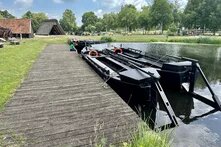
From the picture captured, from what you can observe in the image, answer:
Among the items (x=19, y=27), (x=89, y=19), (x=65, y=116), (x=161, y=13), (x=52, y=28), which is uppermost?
(x=89, y=19)

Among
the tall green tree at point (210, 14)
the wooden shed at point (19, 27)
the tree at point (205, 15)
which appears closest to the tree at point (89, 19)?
the tree at point (205, 15)

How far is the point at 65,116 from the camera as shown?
18.7 feet

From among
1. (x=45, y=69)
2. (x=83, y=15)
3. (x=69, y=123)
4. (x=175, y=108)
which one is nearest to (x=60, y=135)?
(x=69, y=123)

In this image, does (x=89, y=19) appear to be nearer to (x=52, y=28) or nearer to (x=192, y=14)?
(x=52, y=28)

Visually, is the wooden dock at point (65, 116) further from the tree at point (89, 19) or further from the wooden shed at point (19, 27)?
the tree at point (89, 19)

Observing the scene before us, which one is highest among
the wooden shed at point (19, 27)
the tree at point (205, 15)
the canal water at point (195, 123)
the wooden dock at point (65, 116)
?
the tree at point (205, 15)

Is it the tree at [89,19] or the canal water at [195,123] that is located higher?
the tree at [89,19]

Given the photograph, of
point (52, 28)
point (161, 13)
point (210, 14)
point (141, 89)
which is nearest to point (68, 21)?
point (52, 28)

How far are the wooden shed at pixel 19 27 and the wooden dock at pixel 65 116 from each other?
3659 cm

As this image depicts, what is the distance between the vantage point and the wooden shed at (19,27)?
42656 mm

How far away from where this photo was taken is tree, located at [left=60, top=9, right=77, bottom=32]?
90500mm

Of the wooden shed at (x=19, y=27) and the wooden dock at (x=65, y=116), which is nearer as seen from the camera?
the wooden dock at (x=65, y=116)

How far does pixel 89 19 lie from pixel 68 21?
10674 mm

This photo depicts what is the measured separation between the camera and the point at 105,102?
6.80 metres
